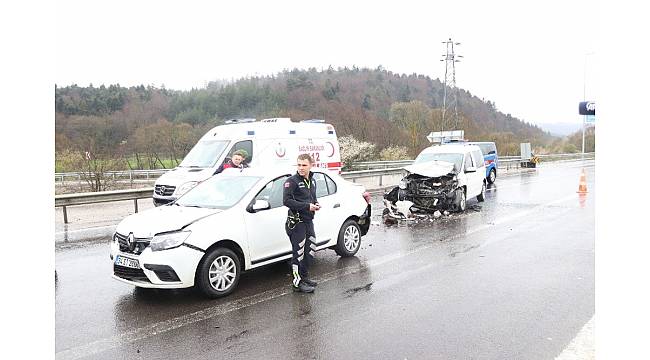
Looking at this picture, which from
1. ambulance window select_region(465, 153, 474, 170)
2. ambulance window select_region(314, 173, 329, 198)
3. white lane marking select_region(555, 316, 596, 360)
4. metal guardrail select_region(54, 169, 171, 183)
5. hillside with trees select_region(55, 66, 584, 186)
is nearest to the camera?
white lane marking select_region(555, 316, 596, 360)

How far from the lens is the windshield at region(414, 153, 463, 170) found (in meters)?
14.7

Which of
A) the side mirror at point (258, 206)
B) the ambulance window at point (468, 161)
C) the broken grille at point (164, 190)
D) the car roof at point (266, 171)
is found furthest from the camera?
the ambulance window at point (468, 161)

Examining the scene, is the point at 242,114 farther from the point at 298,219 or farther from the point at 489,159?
the point at 298,219

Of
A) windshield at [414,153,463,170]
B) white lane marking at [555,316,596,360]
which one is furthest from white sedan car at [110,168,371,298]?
windshield at [414,153,463,170]

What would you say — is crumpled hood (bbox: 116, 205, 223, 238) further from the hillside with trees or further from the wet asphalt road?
the hillside with trees

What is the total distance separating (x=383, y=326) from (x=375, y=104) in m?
83.6

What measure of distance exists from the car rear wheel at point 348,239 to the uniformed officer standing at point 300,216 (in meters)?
1.66

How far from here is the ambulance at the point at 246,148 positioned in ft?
42.5

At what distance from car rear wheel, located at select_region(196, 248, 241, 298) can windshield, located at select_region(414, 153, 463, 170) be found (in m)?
8.93

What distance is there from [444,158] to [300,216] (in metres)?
9.35

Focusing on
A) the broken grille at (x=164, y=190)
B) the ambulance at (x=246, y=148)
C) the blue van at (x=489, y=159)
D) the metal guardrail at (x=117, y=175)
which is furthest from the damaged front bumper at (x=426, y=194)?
the metal guardrail at (x=117, y=175)

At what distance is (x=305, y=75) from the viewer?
3524 inches

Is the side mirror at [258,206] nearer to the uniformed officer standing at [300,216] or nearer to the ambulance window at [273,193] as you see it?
the ambulance window at [273,193]

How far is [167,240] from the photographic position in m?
6.16
